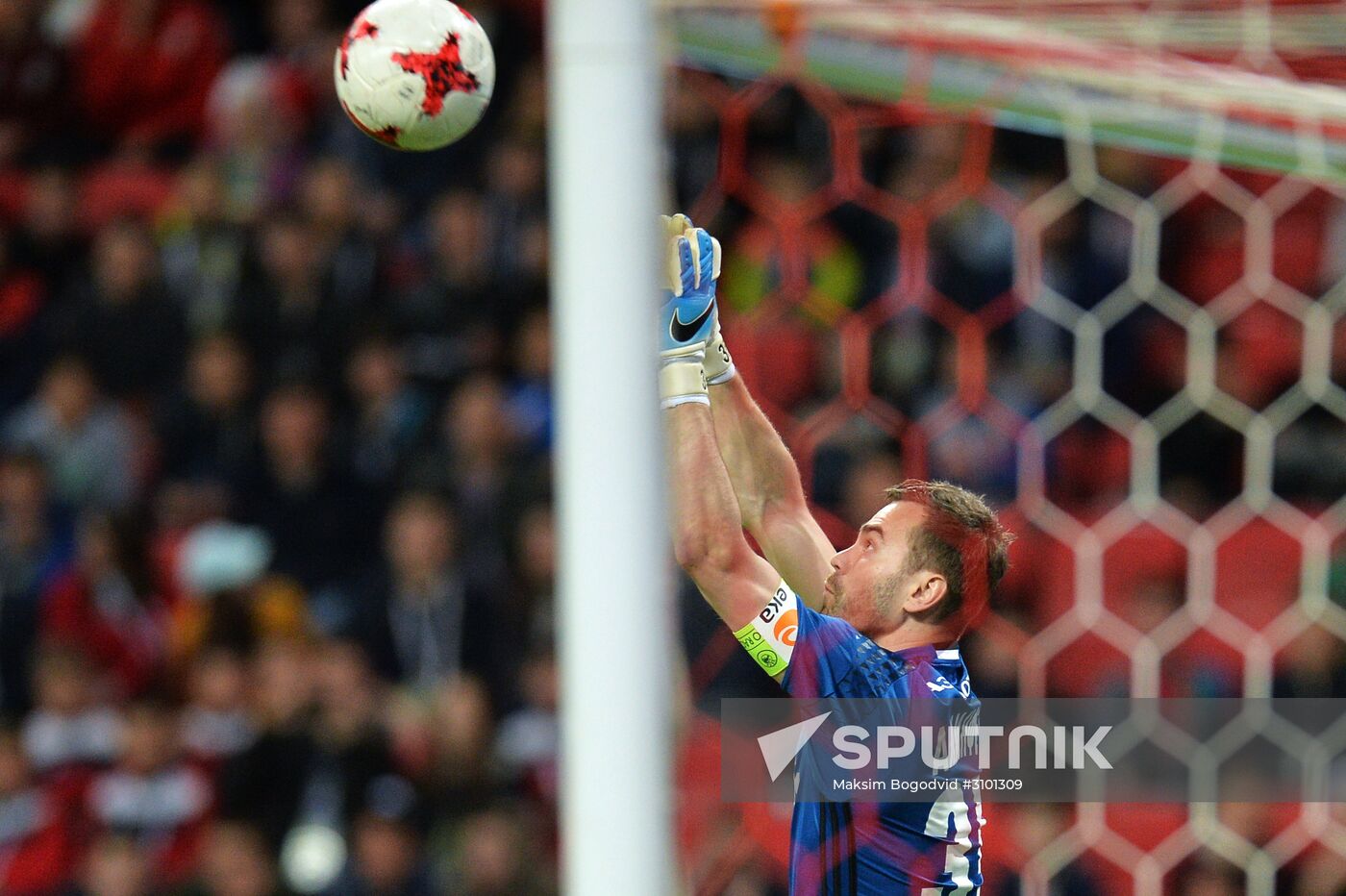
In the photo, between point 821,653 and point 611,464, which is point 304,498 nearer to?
point 821,653

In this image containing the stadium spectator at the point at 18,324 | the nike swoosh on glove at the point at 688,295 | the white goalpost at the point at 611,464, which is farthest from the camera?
the stadium spectator at the point at 18,324

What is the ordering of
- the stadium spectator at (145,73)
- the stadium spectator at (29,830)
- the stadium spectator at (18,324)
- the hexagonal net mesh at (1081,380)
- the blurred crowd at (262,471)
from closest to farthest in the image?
the hexagonal net mesh at (1081,380) → the blurred crowd at (262,471) → the stadium spectator at (29,830) → the stadium spectator at (18,324) → the stadium spectator at (145,73)

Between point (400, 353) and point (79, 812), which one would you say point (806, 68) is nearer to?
point (400, 353)

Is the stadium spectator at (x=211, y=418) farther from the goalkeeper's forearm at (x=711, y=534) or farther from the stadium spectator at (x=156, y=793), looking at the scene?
the goalkeeper's forearm at (x=711, y=534)

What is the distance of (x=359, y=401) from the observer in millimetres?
4070

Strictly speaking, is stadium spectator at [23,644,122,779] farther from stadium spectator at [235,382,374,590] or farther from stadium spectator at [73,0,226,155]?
stadium spectator at [73,0,226,155]

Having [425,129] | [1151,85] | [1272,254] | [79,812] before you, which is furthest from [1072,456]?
[79,812]

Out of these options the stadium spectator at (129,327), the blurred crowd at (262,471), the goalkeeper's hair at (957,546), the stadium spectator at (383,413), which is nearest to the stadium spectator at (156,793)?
the blurred crowd at (262,471)

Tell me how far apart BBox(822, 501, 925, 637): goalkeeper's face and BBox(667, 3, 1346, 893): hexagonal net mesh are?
89 centimetres

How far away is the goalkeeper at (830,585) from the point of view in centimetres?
141

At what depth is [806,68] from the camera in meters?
1.99

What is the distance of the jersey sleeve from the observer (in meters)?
1.47

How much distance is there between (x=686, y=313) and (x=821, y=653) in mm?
354

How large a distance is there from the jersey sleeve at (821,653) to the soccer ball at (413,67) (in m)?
0.58
